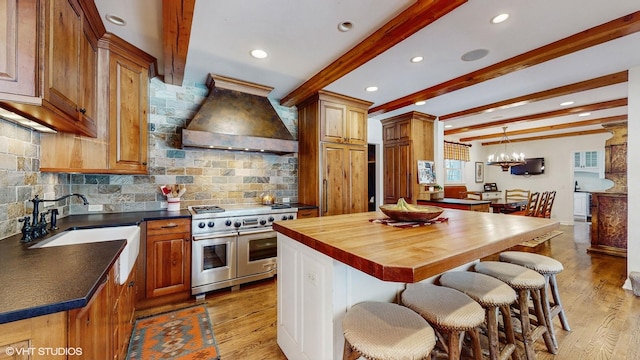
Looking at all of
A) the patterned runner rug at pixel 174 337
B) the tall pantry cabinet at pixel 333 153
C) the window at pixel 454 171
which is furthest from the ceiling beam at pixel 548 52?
the window at pixel 454 171

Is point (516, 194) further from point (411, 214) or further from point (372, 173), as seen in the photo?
point (411, 214)

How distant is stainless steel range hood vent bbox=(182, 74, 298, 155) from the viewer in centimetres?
280

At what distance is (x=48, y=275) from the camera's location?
985 millimetres

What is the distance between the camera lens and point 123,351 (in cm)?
163

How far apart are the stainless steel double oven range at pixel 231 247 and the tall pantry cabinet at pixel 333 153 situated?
743mm

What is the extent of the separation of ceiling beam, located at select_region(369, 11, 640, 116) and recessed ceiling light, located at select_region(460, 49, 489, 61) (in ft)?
1.08

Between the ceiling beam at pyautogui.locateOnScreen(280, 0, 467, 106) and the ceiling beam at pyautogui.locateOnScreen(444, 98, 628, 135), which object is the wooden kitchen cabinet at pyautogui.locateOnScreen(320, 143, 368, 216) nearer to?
the ceiling beam at pyautogui.locateOnScreen(280, 0, 467, 106)

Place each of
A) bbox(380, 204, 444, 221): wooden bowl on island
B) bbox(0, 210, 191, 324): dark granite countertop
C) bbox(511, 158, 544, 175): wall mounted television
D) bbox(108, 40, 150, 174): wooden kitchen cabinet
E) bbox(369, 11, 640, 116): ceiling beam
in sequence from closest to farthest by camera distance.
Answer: bbox(0, 210, 191, 324): dark granite countertop, bbox(380, 204, 444, 221): wooden bowl on island, bbox(369, 11, 640, 116): ceiling beam, bbox(108, 40, 150, 174): wooden kitchen cabinet, bbox(511, 158, 544, 175): wall mounted television

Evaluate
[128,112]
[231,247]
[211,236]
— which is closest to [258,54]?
[128,112]

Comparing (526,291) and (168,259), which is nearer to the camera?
(526,291)

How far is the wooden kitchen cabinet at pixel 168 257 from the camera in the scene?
2400 mm

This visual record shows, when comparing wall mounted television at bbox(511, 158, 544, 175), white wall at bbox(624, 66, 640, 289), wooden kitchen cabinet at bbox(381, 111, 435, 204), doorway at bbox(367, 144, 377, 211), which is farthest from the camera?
wall mounted television at bbox(511, 158, 544, 175)

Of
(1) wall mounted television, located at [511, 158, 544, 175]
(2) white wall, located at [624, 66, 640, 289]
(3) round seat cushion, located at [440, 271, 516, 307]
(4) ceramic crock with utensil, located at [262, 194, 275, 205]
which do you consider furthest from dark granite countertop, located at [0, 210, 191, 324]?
(1) wall mounted television, located at [511, 158, 544, 175]

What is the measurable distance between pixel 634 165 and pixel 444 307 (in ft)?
10.8
